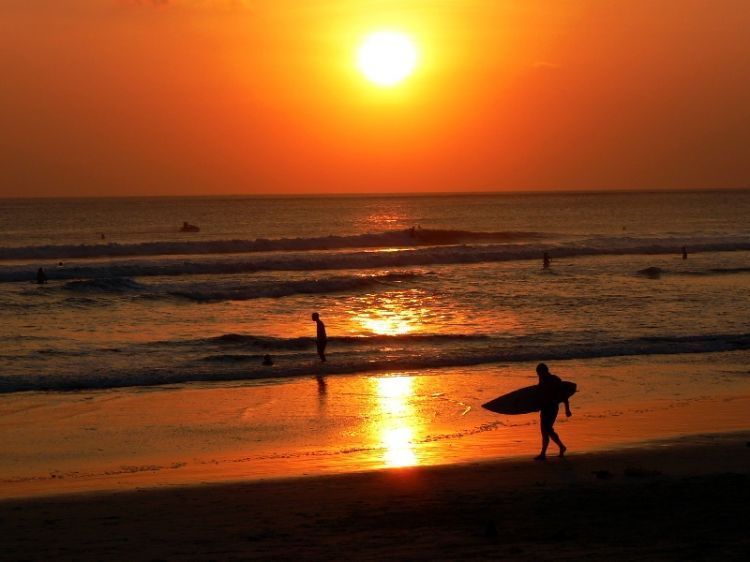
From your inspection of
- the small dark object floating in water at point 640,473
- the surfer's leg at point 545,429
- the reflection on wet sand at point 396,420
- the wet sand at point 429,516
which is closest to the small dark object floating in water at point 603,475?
the wet sand at point 429,516

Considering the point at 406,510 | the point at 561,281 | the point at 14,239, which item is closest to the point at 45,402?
the point at 406,510

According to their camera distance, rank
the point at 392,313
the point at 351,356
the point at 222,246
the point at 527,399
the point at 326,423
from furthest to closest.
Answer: the point at 222,246, the point at 392,313, the point at 351,356, the point at 326,423, the point at 527,399

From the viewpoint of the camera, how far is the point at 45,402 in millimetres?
18125

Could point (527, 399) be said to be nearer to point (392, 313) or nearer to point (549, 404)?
point (549, 404)

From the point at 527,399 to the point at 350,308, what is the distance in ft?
70.3

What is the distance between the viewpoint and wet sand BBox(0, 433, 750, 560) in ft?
29.7

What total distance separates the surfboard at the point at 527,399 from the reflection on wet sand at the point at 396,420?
1.43m

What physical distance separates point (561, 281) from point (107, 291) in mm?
18946

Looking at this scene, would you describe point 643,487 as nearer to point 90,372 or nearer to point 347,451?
point 347,451

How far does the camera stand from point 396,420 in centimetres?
1599

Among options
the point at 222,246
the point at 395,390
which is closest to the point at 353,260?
the point at 222,246

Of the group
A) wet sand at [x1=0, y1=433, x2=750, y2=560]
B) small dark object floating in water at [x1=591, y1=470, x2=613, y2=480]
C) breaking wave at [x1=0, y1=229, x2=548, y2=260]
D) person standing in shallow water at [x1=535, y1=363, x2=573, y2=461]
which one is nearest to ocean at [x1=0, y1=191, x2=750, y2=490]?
person standing in shallow water at [x1=535, y1=363, x2=573, y2=461]

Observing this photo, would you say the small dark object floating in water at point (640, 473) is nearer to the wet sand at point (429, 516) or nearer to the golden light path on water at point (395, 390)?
the wet sand at point (429, 516)

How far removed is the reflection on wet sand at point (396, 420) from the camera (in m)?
13.5
